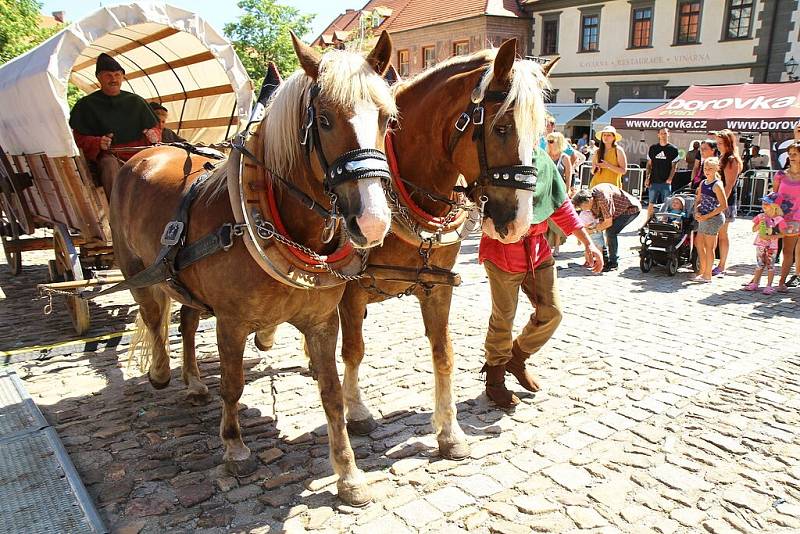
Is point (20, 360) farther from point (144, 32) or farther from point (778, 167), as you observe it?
point (778, 167)

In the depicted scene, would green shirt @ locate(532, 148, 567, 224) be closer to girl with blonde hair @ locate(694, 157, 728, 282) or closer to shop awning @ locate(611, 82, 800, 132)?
girl with blonde hair @ locate(694, 157, 728, 282)

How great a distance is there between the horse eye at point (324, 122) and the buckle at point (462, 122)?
836mm

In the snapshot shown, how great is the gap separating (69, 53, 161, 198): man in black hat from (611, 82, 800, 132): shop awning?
15.7 m

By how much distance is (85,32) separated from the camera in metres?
4.48

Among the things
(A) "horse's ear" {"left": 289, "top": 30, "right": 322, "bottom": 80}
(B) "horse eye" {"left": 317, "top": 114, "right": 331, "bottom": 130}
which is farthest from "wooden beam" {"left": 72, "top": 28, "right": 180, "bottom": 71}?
(B) "horse eye" {"left": 317, "top": 114, "right": 331, "bottom": 130}

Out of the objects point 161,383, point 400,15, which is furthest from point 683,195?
point 400,15

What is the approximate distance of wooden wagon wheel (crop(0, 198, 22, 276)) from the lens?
7.14 m

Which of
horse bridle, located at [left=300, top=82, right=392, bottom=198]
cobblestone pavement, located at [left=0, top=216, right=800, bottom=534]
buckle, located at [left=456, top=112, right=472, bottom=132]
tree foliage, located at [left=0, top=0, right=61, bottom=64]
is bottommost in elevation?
cobblestone pavement, located at [left=0, top=216, right=800, bottom=534]

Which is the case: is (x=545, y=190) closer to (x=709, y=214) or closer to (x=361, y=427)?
(x=361, y=427)

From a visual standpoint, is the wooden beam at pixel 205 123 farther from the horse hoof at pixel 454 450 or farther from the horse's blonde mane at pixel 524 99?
the horse hoof at pixel 454 450

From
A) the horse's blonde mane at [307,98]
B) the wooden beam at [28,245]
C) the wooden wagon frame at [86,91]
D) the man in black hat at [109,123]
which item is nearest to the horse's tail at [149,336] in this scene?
A: the wooden wagon frame at [86,91]

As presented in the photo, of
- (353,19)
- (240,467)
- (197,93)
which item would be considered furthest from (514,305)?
(353,19)

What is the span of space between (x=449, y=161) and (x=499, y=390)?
5.96 ft

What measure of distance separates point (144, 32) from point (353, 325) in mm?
3749
